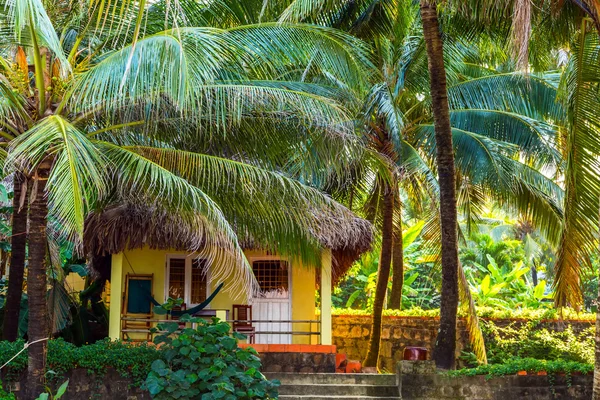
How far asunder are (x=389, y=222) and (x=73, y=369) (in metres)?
6.37

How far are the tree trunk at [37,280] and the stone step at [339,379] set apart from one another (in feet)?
12.5

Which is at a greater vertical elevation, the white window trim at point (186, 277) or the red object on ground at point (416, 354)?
the white window trim at point (186, 277)

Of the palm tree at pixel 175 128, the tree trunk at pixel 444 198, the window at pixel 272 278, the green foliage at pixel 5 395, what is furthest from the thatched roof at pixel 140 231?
the green foliage at pixel 5 395

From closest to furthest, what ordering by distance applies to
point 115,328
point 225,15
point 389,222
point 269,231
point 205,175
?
point 205,175 < point 269,231 < point 225,15 < point 115,328 < point 389,222

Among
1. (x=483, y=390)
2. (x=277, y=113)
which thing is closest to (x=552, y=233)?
(x=483, y=390)

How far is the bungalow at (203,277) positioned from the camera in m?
11.7

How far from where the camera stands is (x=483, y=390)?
10492 mm

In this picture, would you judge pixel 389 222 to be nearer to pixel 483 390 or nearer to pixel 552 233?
pixel 552 233

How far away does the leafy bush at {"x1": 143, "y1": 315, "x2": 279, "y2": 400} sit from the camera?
948cm

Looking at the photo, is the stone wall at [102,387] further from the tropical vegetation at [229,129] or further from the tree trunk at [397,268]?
the tree trunk at [397,268]

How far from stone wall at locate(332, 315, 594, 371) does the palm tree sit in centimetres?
571

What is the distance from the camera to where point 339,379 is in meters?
11.4

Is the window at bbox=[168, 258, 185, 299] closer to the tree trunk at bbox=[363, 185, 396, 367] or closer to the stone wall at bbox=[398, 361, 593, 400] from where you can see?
the tree trunk at bbox=[363, 185, 396, 367]

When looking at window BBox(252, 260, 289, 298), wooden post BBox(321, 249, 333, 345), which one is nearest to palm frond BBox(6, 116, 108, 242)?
wooden post BBox(321, 249, 333, 345)
